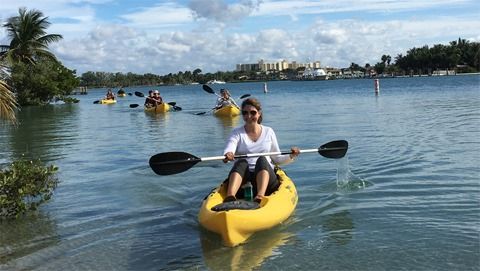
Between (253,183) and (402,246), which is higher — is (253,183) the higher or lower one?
the higher one

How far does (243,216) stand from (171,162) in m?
1.75

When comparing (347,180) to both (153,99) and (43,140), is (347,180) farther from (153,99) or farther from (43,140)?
(153,99)

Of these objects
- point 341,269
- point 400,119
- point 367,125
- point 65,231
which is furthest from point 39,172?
point 400,119

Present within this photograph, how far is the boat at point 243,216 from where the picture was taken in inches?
236

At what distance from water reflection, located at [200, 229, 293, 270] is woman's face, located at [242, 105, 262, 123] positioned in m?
1.50

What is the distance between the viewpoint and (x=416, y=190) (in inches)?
340

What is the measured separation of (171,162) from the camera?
7.43m

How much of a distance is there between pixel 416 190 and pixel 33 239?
565 cm

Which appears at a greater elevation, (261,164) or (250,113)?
(250,113)

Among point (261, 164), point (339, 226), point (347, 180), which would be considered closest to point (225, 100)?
point (347, 180)

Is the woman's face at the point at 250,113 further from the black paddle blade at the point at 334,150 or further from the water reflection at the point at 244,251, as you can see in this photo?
the black paddle blade at the point at 334,150

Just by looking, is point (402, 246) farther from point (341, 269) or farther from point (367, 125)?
point (367, 125)

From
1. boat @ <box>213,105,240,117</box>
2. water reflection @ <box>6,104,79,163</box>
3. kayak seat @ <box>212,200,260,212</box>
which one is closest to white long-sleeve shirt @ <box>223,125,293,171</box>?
kayak seat @ <box>212,200,260,212</box>

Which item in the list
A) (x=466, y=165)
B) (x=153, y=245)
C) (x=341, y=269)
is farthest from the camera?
(x=466, y=165)
